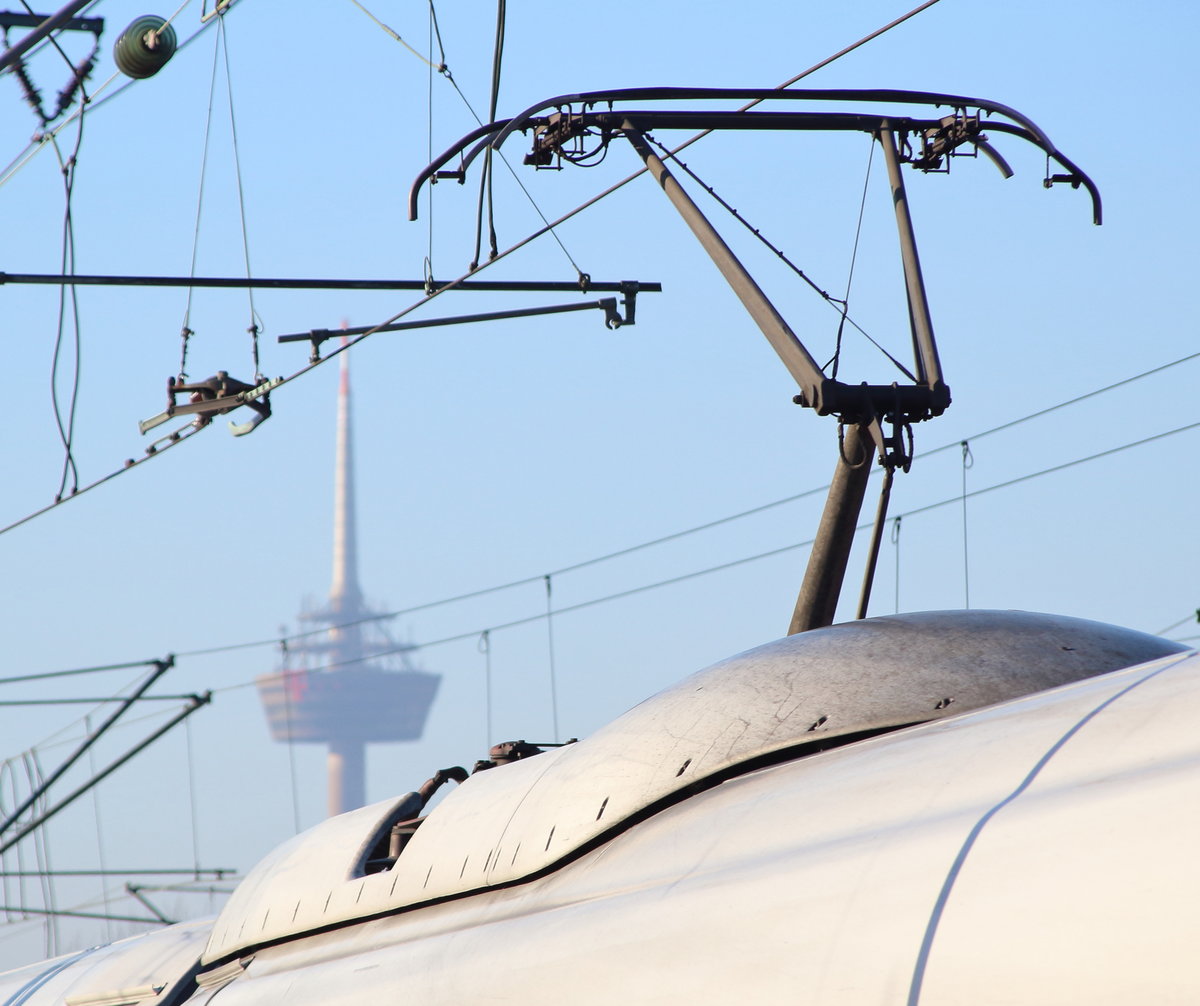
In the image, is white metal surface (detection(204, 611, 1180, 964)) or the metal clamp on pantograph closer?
white metal surface (detection(204, 611, 1180, 964))

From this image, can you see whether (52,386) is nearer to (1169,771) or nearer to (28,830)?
(28,830)

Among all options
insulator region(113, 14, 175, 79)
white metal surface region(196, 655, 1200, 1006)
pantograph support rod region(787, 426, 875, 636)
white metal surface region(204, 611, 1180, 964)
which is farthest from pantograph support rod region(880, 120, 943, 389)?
insulator region(113, 14, 175, 79)

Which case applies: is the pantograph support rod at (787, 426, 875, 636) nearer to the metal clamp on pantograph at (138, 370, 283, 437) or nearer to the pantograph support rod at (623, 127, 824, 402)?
the pantograph support rod at (623, 127, 824, 402)

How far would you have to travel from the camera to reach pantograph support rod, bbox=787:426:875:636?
7.20 m

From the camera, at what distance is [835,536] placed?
24.3 feet

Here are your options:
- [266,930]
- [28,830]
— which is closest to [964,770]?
[266,930]

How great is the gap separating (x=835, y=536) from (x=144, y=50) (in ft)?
18.9

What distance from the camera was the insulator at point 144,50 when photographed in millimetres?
10398

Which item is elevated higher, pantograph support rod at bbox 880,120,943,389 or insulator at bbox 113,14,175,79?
insulator at bbox 113,14,175,79

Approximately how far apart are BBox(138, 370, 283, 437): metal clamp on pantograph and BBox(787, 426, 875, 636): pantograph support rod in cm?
745

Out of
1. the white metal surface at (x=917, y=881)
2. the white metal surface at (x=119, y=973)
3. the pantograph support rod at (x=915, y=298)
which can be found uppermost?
the pantograph support rod at (x=915, y=298)

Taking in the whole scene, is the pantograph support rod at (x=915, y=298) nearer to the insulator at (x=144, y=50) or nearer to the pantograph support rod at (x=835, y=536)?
the pantograph support rod at (x=835, y=536)

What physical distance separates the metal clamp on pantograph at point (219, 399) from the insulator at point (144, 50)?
3.92m

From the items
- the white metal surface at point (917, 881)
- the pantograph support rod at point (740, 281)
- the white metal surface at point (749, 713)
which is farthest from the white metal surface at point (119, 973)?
the pantograph support rod at point (740, 281)
